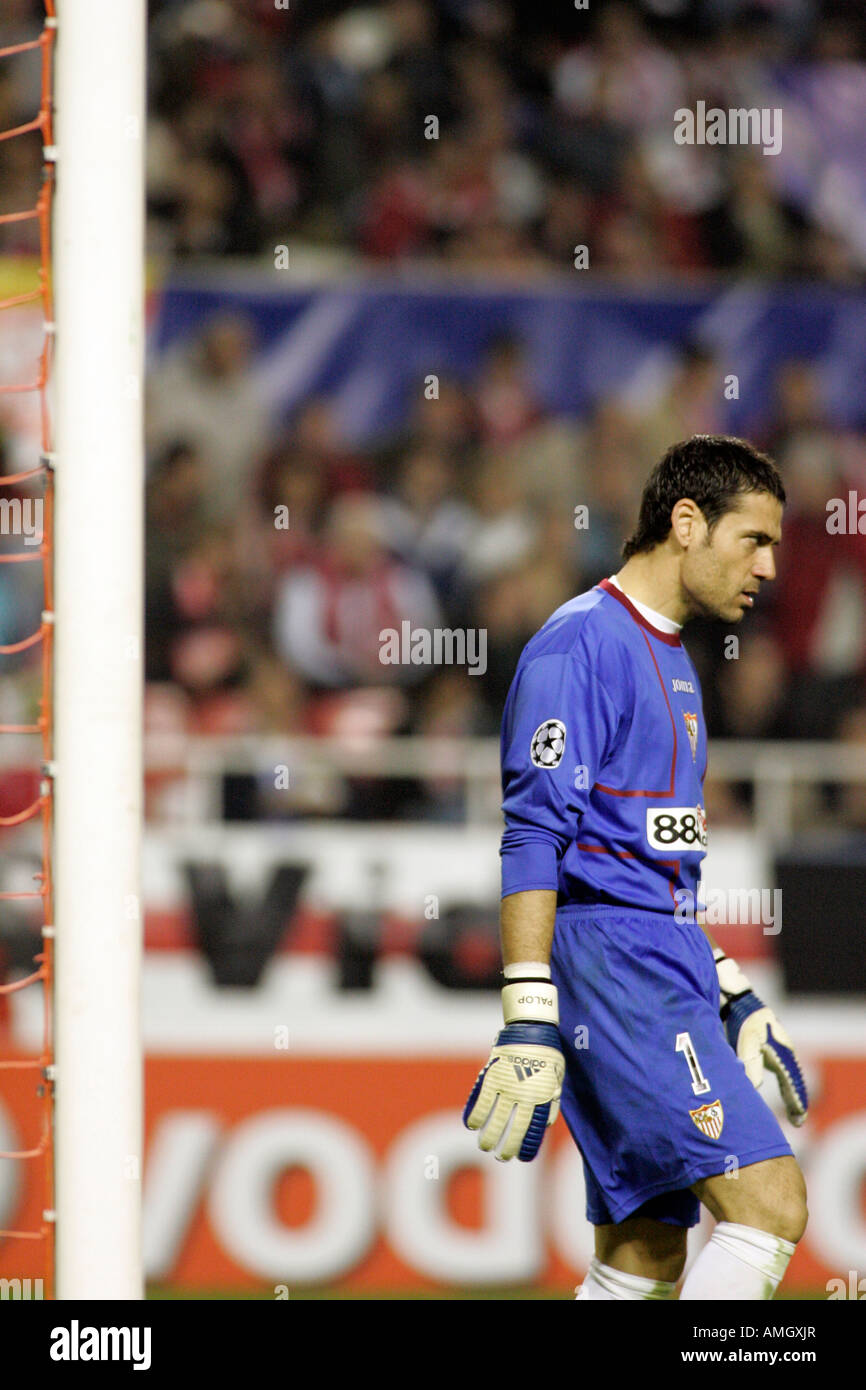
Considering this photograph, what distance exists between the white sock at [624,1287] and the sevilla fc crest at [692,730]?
946mm

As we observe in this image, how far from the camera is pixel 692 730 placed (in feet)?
11.4

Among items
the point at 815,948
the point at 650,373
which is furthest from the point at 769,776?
the point at 650,373

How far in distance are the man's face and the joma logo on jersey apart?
2.90 feet

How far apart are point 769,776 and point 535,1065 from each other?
4193 mm

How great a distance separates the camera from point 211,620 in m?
7.80

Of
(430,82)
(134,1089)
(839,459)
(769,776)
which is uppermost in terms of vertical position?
(430,82)

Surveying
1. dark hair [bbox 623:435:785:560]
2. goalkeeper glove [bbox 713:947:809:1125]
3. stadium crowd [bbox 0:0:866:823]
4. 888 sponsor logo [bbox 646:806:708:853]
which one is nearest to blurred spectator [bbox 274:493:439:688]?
stadium crowd [bbox 0:0:866:823]

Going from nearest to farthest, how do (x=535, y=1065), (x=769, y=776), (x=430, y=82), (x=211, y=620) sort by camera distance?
1. (x=535, y=1065)
2. (x=769, y=776)
3. (x=211, y=620)
4. (x=430, y=82)

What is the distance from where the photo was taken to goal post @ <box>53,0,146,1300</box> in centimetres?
322

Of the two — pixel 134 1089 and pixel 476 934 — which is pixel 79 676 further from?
pixel 476 934

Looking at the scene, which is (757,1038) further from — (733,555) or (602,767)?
(733,555)

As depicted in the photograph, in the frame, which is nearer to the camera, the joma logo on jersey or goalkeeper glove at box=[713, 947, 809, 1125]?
the joma logo on jersey

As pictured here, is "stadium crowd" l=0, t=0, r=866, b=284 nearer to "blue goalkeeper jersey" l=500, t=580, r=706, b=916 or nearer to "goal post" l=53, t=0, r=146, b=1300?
"goal post" l=53, t=0, r=146, b=1300

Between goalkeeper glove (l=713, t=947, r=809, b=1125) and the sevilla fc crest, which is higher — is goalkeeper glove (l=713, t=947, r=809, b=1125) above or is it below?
below
